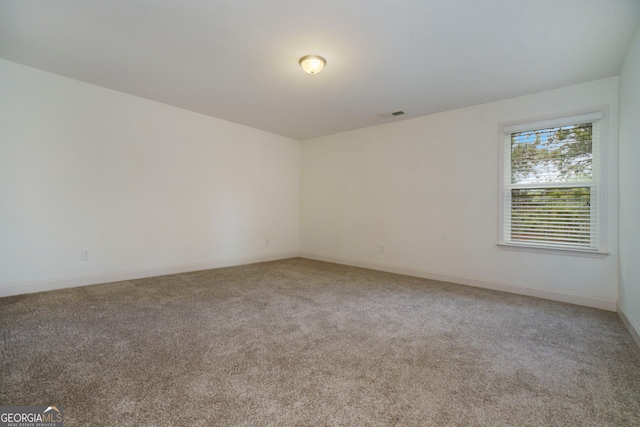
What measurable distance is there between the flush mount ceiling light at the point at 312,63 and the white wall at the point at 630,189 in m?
2.61

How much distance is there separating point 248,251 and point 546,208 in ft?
14.9

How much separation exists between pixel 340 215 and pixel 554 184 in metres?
3.18

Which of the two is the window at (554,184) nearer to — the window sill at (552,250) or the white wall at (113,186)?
the window sill at (552,250)

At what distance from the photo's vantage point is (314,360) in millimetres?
1855

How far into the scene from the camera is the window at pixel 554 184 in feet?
10.1

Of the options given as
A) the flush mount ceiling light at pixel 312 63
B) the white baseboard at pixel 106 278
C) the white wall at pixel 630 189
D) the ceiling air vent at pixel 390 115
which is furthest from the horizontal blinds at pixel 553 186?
the white baseboard at pixel 106 278

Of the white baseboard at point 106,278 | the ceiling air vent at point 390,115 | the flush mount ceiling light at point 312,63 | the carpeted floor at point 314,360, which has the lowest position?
the carpeted floor at point 314,360

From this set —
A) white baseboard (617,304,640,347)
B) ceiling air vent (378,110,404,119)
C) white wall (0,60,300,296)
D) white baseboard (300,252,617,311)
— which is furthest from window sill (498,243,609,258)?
white wall (0,60,300,296)

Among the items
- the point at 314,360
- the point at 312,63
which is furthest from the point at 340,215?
the point at 314,360

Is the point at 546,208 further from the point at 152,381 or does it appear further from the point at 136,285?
the point at 136,285

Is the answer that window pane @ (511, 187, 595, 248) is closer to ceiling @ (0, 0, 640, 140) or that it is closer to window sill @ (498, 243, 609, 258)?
window sill @ (498, 243, 609, 258)

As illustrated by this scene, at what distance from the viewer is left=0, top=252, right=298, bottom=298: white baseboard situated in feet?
10.2

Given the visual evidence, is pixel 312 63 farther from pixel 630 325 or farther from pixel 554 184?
pixel 630 325

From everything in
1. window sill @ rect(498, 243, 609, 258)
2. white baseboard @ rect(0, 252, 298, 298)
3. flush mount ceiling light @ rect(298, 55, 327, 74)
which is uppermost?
flush mount ceiling light @ rect(298, 55, 327, 74)
